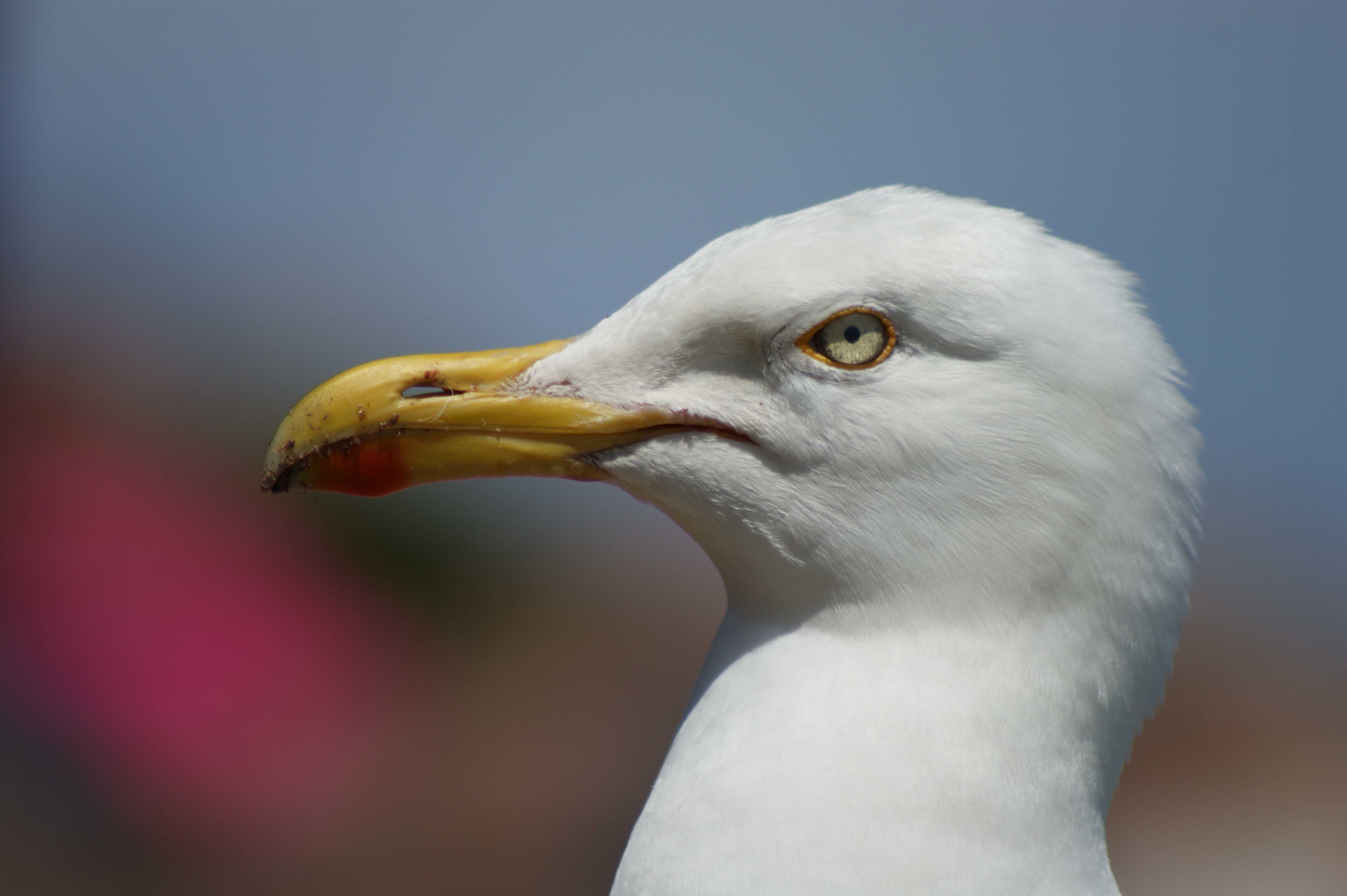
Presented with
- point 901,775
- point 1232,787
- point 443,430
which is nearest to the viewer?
point 901,775

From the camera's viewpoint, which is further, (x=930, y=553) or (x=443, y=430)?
(x=443, y=430)

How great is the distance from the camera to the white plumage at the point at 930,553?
1270 mm

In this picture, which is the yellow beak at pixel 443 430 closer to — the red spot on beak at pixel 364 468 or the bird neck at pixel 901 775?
the red spot on beak at pixel 364 468

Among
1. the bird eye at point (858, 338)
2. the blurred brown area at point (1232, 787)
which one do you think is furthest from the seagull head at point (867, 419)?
the blurred brown area at point (1232, 787)

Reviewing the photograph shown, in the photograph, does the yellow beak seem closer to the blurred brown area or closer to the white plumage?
the white plumage

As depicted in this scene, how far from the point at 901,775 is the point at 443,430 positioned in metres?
0.88

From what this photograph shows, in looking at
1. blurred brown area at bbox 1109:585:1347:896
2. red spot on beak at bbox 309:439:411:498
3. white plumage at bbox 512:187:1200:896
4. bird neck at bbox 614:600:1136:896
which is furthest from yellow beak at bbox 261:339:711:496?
blurred brown area at bbox 1109:585:1347:896

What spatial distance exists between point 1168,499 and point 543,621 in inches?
343

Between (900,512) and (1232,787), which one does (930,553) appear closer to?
(900,512)

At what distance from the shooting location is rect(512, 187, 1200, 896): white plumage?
127cm

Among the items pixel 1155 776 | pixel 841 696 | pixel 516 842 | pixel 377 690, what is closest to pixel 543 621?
pixel 377 690

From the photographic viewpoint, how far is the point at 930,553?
134 centimetres

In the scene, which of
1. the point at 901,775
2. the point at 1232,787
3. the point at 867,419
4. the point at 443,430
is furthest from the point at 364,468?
the point at 1232,787

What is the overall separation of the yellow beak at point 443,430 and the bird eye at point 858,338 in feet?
0.74
